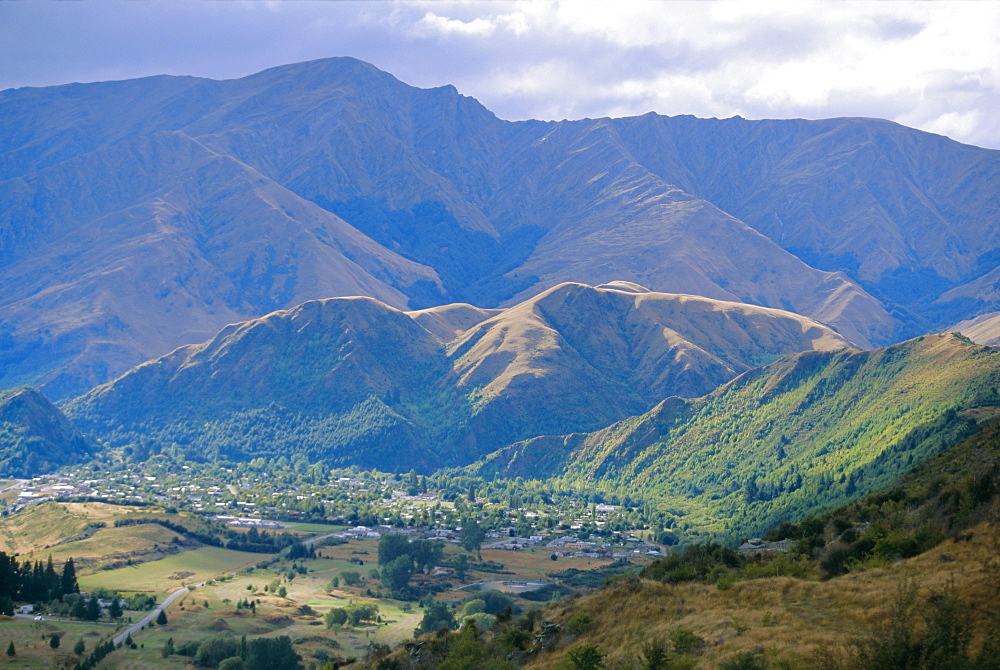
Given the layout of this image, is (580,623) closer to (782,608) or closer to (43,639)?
(782,608)

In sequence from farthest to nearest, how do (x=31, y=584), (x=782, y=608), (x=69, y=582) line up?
(x=69, y=582) → (x=31, y=584) → (x=782, y=608)

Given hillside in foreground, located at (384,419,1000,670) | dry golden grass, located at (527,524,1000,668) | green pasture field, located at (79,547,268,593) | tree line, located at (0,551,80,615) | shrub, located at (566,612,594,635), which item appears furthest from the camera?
green pasture field, located at (79,547,268,593)

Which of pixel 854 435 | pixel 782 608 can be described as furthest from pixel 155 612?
pixel 854 435

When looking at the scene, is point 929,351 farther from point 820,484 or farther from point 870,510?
point 870,510

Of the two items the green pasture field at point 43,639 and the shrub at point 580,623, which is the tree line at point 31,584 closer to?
the green pasture field at point 43,639

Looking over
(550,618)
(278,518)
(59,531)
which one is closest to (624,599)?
(550,618)

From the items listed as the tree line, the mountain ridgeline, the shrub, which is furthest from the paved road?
the mountain ridgeline

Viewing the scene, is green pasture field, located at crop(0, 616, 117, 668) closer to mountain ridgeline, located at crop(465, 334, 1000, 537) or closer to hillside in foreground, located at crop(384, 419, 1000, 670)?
hillside in foreground, located at crop(384, 419, 1000, 670)

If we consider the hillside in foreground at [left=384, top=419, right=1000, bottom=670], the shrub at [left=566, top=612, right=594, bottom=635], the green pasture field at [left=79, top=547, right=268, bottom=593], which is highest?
the hillside in foreground at [left=384, top=419, right=1000, bottom=670]
